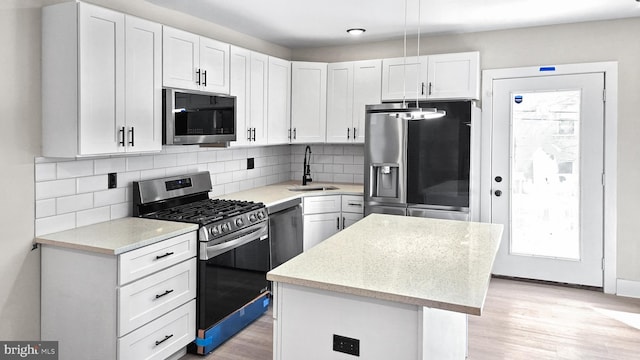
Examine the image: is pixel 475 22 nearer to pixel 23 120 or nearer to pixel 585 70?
pixel 585 70

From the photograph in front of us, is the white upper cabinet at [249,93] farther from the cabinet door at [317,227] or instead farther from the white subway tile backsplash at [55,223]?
the white subway tile backsplash at [55,223]

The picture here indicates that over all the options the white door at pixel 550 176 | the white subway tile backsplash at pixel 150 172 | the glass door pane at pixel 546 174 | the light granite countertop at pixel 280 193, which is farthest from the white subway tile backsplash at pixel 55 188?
the glass door pane at pixel 546 174

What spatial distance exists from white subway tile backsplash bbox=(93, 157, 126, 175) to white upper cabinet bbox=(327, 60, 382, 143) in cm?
230

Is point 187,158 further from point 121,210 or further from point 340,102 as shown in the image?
point 340,102

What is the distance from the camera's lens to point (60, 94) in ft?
8.49

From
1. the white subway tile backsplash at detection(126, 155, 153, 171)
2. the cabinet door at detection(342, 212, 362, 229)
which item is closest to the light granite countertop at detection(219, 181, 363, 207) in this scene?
the cabinet door at detection(342, 212, 362, 229)

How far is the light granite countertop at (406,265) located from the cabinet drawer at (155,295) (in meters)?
1.01

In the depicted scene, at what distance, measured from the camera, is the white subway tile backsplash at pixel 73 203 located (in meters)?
2.75

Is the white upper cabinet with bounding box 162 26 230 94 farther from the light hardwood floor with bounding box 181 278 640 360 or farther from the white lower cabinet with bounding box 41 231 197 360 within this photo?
the light hardwood floor with bounding box 181 278 640 360

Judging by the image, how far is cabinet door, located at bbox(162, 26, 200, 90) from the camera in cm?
313

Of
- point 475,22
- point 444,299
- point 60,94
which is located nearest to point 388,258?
point 444,299

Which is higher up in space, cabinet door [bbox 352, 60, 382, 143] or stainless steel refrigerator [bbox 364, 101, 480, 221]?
cabinet door [bbox 352, 60, 382, 143]

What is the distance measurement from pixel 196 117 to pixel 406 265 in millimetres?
2021

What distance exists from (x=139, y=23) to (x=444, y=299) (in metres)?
2.51
